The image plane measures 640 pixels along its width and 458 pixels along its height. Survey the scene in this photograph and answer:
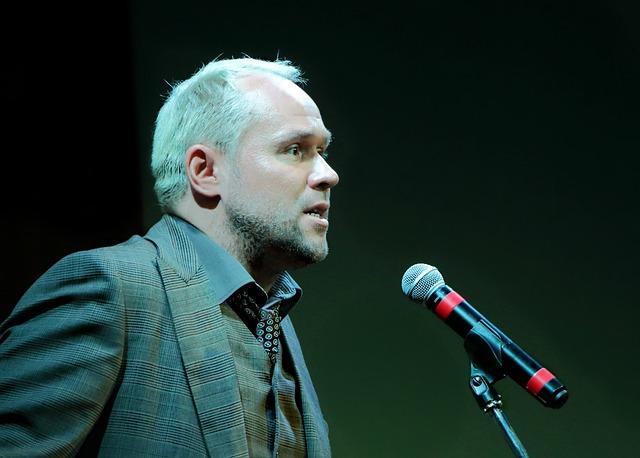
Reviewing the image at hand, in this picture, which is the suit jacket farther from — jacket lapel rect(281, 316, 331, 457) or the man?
jacket lapel rect(281, 316, 331, 457)

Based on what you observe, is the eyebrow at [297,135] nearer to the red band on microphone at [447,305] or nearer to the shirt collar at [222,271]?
the shirt collar at [222,271]

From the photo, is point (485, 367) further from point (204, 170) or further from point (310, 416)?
point (204, 170)

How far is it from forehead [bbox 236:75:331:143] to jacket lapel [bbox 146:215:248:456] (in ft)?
1.01

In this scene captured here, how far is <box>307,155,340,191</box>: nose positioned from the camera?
1458 mm

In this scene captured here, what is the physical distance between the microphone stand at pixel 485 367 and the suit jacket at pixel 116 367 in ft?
1.20

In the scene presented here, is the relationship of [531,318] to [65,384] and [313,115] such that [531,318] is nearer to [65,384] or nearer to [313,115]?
[313,115]

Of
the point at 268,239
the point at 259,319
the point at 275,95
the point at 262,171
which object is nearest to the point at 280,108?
the point at 275,95

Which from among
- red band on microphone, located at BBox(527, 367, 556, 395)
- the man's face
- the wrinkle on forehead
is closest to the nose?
the man's face

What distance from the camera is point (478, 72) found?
2.49 metres

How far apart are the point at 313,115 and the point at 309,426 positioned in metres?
0.59

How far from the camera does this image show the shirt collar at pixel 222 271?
138 cm

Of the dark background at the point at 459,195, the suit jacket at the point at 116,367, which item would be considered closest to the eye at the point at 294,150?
the suit jacket at the point at 116,367

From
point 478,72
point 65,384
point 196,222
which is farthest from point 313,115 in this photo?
point 478,72

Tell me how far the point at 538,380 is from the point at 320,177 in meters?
0.55
